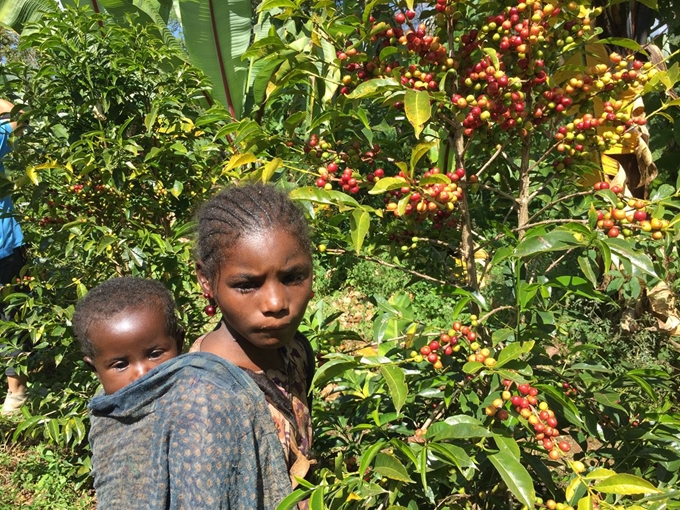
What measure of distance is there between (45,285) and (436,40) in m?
2.17

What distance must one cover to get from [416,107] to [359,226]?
0.95ft

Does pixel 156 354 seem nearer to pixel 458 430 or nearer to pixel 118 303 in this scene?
pixel 118 303

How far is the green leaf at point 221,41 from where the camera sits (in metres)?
4.59

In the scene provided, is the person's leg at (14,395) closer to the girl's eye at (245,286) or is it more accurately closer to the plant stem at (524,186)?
the girl's eye at (245,286)

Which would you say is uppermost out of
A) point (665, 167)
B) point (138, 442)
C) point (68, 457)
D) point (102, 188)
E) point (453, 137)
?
point (453, 137)

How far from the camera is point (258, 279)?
3.77ft

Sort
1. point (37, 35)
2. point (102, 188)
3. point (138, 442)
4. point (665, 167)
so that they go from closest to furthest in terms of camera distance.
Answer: point (138, 442), point (37, 35), point (102, 188), point (665, 167)

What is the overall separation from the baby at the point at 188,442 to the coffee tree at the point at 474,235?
10 cm

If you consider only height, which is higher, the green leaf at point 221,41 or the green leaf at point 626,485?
the green leaf at point 221,41

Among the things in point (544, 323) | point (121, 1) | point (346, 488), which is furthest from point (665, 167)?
point (121, 1)

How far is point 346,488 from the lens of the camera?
4.00 ft

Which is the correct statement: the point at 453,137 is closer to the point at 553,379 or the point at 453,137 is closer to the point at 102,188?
the point at 553,379

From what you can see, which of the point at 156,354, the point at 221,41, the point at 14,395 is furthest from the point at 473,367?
the point at 221,41

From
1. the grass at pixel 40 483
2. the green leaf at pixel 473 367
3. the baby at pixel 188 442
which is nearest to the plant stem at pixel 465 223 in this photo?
the green leaf at pixel 473 367
